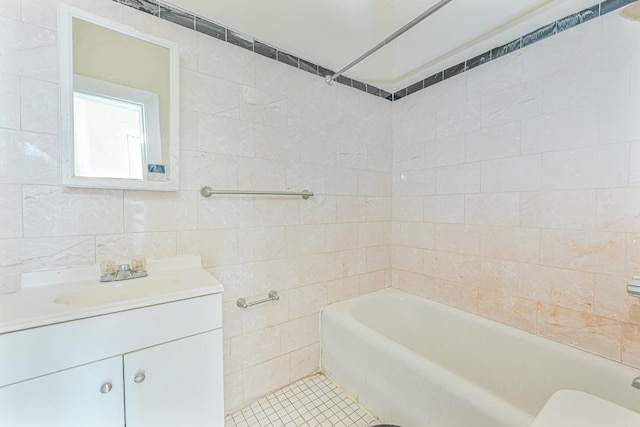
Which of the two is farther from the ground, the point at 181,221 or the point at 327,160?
the point at 327,160

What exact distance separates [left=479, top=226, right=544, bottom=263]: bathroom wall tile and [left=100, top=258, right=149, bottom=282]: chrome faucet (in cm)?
192

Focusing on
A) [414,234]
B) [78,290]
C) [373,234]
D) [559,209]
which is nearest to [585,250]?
[559,209]

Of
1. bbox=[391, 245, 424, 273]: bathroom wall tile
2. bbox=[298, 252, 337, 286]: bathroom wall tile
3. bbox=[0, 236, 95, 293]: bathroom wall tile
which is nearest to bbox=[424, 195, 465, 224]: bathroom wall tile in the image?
bbox=[391, 245, 424, 273]: bathroom wall tile

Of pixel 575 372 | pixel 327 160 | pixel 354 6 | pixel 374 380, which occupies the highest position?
pixel 354 6

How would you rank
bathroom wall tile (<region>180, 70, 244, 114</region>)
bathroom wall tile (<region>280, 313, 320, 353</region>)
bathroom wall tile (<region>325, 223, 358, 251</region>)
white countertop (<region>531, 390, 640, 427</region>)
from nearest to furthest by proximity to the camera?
white countertop (<region>531, 390, 640, 427</region>) → bathroom wall tile (<region>180, 70, 244, 114</region>) → bathroom wall tile (<region>280, 313, 320, 353</region>) → bathroom wall tile (<region>325, 223, 358, 251</region>)

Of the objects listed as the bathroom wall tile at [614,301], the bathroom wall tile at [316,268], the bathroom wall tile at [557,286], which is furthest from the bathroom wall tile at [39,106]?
the bathroom wall tile at [614,301]

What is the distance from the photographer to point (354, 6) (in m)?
1.49

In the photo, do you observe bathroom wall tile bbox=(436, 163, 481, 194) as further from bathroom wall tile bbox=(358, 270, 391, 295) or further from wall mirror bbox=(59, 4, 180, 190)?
wall mirror bbox=(59, 4, 180, 190)

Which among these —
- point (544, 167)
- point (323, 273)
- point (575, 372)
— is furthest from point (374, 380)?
point (544, 167)

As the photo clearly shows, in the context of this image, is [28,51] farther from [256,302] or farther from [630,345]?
[630,345]

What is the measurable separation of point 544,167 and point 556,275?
0.58m

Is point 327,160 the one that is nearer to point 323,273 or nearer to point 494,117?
point 323,273

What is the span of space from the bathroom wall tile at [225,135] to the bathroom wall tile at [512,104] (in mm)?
1484

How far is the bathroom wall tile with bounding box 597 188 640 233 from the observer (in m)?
1.17
